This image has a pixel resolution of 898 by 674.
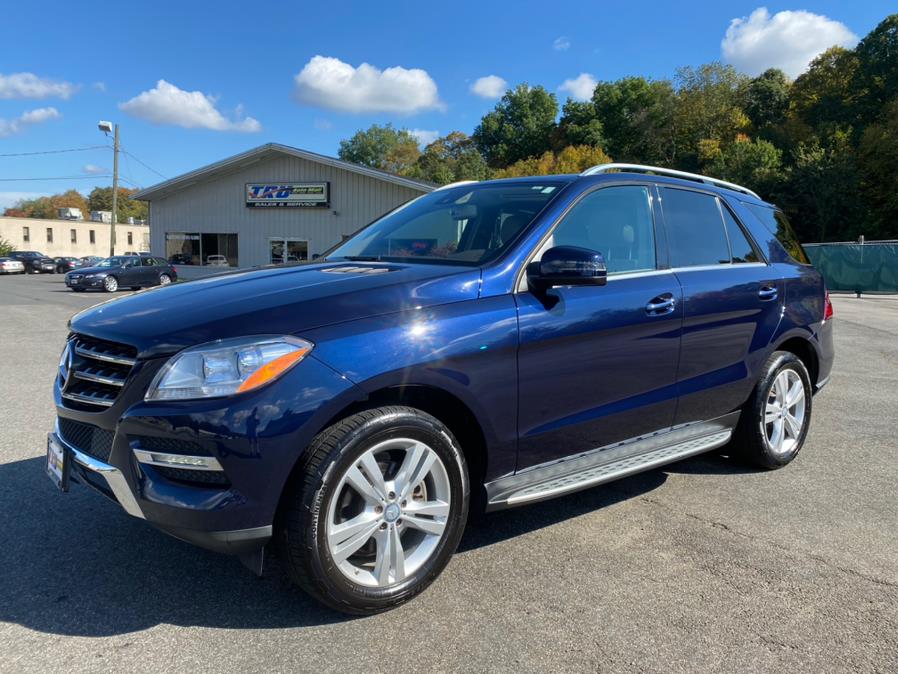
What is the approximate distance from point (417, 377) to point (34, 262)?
184 ft

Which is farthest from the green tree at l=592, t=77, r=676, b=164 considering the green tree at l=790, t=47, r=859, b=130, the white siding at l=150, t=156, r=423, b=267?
the white siding at l=150, t=156, r=423, b=267

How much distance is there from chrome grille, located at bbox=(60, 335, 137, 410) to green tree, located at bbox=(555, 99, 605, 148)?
213ft

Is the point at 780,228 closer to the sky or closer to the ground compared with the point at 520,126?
closer to the ground

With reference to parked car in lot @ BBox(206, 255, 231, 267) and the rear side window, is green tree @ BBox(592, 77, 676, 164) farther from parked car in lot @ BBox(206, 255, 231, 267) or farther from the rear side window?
the rear side window

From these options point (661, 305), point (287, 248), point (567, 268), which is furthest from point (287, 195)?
point (567, 268)

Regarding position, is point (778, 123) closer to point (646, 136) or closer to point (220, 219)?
point (646, 136)

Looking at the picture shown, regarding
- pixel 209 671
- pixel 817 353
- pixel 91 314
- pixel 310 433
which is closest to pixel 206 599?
pixel 209 671

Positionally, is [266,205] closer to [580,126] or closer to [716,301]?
[716,301]

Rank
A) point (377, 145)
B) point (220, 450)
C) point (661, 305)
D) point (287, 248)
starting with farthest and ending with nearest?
point (377, 145) → point (287, 248) → point (661, 305) → point (220, 450)

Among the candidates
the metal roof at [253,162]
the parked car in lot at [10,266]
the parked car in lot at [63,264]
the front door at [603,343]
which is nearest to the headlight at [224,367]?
the front door at [603,343]

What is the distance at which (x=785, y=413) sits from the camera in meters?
4.34

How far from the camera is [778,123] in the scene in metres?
60.6

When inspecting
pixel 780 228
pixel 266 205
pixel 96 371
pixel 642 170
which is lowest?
pixel 96 371

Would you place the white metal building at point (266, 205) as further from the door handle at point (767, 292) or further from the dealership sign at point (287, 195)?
the door handle at point (767, 292)
